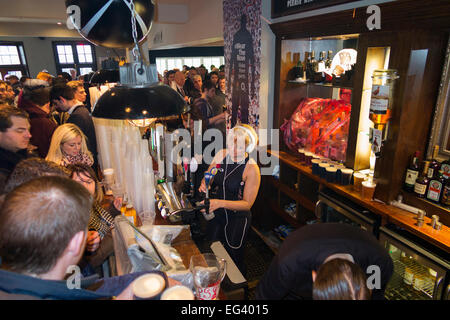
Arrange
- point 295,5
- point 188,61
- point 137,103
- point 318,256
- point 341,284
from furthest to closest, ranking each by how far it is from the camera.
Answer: point 188,61
point 295,5
point 318,256
point 137,103
point 341,284

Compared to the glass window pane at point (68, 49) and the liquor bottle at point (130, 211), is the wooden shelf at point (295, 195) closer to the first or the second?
the liquor bottle at point (130, 211)

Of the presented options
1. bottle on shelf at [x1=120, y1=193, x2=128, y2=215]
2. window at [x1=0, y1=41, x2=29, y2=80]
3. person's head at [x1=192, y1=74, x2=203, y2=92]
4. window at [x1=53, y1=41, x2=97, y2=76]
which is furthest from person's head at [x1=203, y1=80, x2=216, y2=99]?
window at [x1=0, y1=41, x2=29, y2=80]

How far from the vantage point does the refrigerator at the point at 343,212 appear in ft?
7.27

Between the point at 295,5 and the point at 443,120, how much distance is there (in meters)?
1.63

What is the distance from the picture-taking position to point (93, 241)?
1.77 meters

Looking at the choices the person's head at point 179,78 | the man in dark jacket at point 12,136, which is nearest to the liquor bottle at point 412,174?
the man in dark jacket at point 12,136

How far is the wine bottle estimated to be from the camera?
204 cm

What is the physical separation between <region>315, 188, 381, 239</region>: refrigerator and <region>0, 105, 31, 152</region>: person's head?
2698mm

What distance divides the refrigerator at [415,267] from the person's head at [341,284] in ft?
3.48

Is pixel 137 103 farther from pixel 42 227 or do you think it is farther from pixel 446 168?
pixel 446 168

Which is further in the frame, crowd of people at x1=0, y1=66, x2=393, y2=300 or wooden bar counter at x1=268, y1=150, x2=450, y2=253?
wooden bar counter at x1=268, y1=150, x2=450, y2=253

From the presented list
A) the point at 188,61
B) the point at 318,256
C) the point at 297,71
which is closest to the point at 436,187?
the point at 318,256

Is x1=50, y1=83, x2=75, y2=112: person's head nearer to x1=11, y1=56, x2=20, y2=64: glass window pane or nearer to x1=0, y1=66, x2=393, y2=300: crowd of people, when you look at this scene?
x1=0, y1=66, x2=393, y2=300: crowd of people

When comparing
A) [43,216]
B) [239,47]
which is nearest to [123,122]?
[239,47]
